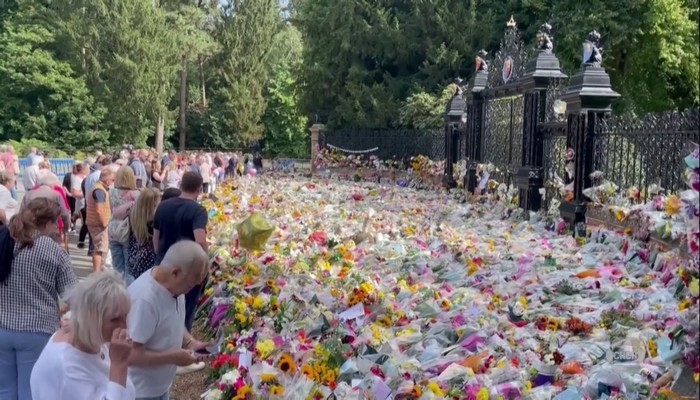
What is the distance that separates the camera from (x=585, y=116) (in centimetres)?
954

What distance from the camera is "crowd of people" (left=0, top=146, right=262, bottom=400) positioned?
2.87 meters

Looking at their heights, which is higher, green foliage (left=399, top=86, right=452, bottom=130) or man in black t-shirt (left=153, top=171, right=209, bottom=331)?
green foliage (left=399, top=86, right=452, bottom=130)

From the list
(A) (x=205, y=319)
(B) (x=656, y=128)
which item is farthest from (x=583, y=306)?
(A) (x=205, y=319)

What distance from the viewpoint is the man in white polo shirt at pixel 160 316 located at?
3510 millimetres

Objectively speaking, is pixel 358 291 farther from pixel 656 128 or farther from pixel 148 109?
pixel 148 109

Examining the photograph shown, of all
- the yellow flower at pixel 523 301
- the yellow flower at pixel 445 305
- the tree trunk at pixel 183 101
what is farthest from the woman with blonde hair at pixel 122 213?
the tree trunk at pixel 183 101

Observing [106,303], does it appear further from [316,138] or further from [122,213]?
[316,138]

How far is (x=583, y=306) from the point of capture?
5.67 metres

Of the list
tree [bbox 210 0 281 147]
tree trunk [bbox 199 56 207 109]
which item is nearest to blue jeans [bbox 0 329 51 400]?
tree [bbox 210 0 281 147]

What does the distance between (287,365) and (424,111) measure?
24442 mm

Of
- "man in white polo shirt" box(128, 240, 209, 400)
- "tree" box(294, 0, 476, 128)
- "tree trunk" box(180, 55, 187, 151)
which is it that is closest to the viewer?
→ "man in white polo shirt" box(128, 240, 209, 400)

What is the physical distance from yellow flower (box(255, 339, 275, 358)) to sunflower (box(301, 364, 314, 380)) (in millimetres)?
596

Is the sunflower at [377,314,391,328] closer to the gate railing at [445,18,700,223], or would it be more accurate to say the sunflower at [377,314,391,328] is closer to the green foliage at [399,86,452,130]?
the gate railing at [445,18,700,223]

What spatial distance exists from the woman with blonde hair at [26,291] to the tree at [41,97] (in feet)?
145
